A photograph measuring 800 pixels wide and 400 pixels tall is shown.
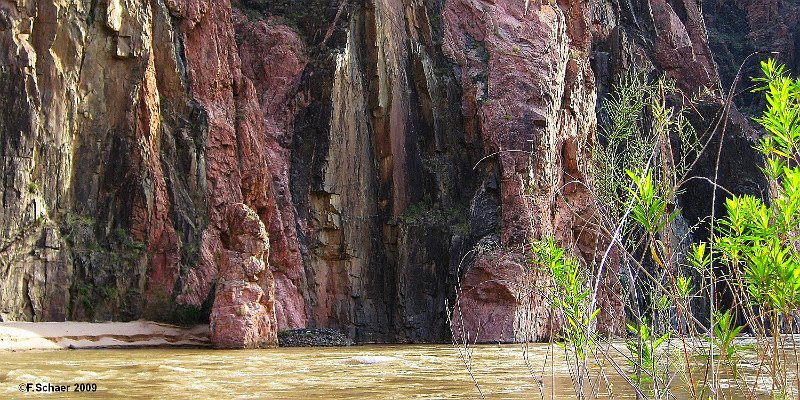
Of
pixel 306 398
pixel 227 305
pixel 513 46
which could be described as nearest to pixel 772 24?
pixel 513 46

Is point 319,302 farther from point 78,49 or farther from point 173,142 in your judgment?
point 78,49

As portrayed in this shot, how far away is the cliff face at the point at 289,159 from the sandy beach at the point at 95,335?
1.14 m

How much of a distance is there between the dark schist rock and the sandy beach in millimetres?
2793

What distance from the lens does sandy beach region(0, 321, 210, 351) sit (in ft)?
77.6

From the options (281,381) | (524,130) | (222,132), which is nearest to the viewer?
(281,381)

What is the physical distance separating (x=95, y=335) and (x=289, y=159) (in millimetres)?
14549

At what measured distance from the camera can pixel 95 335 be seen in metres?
26.2

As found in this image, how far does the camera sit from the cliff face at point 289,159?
28375 millimetres

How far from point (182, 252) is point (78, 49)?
8506mm

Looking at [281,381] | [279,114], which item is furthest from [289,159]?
[281,381]
